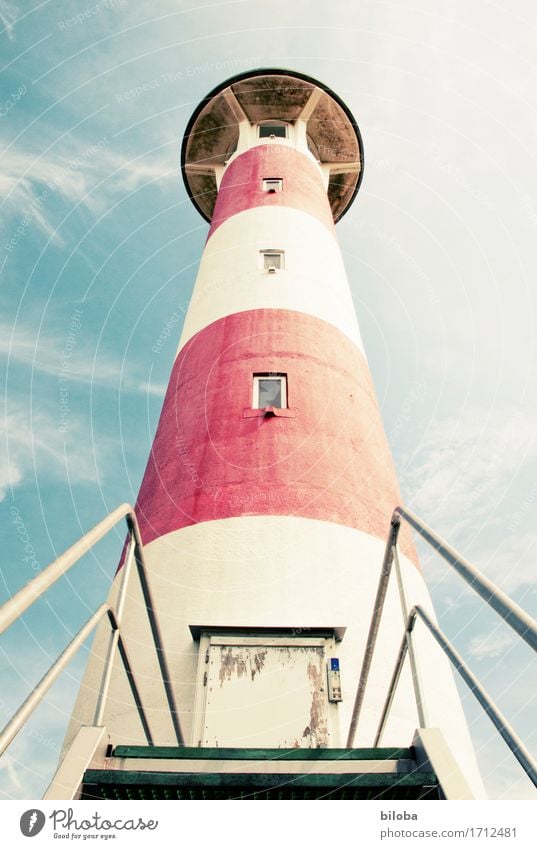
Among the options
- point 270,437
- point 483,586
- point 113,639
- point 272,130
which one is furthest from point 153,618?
point 272,130

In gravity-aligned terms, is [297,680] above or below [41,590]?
above

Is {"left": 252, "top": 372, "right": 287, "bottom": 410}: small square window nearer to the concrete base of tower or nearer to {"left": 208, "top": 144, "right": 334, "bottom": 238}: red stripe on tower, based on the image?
the concrete base of tower

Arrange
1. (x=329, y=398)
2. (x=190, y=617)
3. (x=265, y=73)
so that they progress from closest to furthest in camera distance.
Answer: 1. (x=190, y=617)
2. (x=329, y=398)
3. (x=265, y=73)

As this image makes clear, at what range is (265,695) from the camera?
4.00 meters

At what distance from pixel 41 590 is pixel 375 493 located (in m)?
4.02

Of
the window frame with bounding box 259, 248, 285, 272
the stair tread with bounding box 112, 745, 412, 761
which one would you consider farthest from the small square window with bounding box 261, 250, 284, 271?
the stair tread with bounding box 112, 745, 412, 761

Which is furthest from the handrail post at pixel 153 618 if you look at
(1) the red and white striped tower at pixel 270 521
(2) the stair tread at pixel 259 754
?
(2) the stair tread at pixel 259 754

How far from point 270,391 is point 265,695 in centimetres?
275

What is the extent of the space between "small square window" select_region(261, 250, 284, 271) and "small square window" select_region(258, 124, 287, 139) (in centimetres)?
461

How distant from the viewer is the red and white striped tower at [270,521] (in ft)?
13.3

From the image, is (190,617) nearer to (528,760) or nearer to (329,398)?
(329,398)
